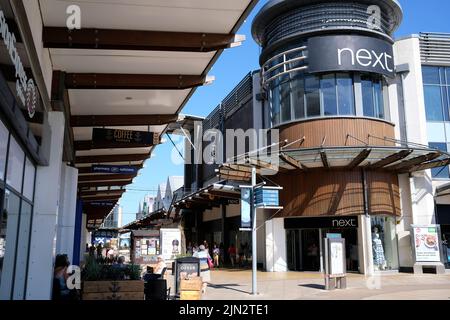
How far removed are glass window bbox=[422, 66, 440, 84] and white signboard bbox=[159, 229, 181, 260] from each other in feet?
53.8

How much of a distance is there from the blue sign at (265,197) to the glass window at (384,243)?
391 inches

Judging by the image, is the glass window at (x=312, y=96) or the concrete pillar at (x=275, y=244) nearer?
the glass window at (x=312, y=96)

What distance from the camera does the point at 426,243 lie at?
23.0 m

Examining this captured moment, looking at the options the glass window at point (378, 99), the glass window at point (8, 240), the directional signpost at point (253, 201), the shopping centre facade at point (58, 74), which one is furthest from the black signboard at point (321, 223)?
the glass window at point (8, 240)

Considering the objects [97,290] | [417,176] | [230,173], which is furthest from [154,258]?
[417,176]

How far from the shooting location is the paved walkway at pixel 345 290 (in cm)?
1428

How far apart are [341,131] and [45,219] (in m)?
17.4

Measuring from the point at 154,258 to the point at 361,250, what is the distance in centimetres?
1004

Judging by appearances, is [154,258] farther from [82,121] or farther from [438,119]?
[438,119]

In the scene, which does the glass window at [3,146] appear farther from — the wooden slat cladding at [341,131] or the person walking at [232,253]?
the person walking at [232,253]

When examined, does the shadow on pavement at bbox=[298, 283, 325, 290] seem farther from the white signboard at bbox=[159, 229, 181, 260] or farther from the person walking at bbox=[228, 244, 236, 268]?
the person walking at bbox=[228, 244, 236, 268]

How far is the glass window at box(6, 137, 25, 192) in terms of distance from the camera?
21.9 feet

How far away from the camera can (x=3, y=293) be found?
6750 mm

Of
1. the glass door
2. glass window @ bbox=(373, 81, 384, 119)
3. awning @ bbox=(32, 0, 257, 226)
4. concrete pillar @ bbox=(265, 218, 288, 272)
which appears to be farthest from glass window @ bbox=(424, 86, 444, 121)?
awning @ bbox=(32, 0, 257, 226)
